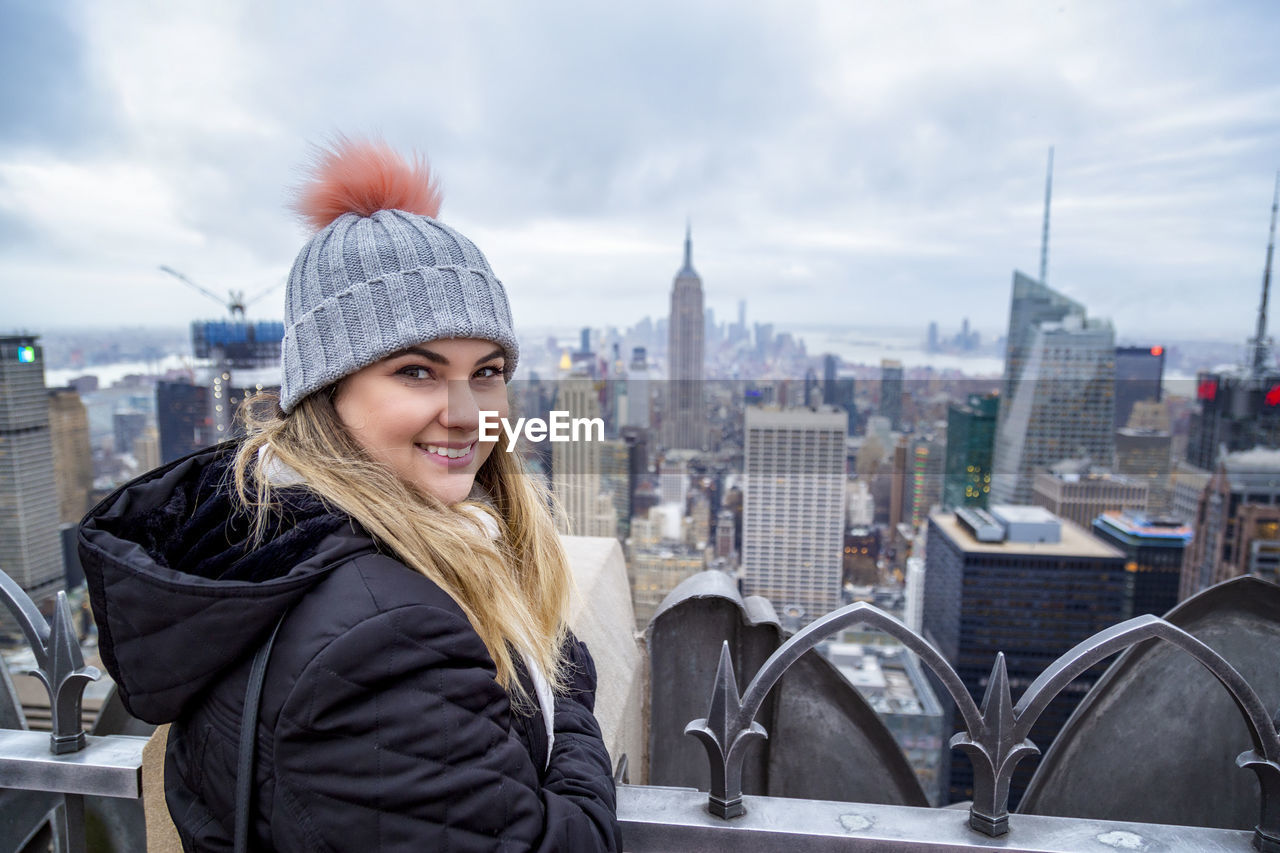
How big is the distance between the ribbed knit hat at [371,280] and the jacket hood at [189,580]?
9.9 inches

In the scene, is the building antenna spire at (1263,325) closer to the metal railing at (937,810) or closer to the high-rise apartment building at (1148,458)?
the high-rise apartment building at (1148,458)

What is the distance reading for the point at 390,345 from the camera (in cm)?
108

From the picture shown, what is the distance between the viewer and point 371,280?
3.68ft

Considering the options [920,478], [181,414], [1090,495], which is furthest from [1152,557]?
[181,414]

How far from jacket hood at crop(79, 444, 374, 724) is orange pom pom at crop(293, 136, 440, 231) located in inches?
21.4

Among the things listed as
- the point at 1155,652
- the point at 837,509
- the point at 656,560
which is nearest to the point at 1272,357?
the point at 837,509

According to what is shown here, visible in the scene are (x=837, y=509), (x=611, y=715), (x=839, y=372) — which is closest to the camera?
(x=611, y=715)

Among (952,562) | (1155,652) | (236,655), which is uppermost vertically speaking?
(236,655)

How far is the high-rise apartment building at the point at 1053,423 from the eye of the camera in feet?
106

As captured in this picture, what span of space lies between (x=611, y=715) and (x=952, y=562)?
69.0ft

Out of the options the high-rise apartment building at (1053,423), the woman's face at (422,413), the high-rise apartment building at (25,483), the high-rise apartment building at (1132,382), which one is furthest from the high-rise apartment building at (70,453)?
the high-rise apartment building at (1132,382)

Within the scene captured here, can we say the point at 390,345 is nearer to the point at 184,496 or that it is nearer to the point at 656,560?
the point at 184,496

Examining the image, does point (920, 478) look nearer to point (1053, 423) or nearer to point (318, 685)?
point (1053, 423)

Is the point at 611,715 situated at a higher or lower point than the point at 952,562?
higher
